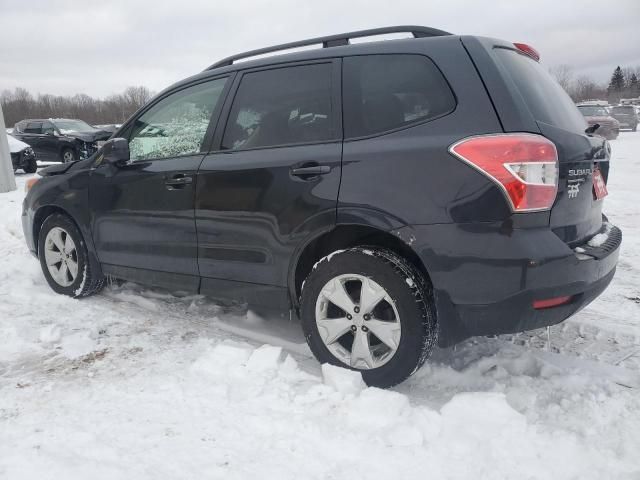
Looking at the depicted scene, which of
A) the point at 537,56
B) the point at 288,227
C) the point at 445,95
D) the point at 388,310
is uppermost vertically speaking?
the point at 537,56

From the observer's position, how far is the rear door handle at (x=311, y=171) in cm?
262

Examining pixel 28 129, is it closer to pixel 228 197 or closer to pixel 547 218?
pixel 228 197

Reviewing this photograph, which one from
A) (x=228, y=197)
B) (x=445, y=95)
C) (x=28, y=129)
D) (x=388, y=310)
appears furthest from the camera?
(x=28, y=129)

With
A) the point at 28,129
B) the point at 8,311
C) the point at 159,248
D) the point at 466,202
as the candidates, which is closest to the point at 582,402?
the point at 466,202

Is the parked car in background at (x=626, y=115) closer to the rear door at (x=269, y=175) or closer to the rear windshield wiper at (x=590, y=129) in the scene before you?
the rear windshield wiper at (x=590, y=129)

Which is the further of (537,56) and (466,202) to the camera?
(537,56)

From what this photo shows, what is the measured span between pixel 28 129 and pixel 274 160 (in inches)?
715

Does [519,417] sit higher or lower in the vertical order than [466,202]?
lower

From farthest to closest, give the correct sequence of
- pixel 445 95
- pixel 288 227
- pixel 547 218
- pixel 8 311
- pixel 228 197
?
pixel 8 311 < pixel 228 197 < pixel 288 227 < pixel 445 95 < pixel 547 218

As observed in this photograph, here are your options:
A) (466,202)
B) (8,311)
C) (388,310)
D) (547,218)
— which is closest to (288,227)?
(388,310)

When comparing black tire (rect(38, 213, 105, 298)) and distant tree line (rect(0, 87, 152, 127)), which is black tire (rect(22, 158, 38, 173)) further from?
distant tree line (rect(0, 87, 152, 127))

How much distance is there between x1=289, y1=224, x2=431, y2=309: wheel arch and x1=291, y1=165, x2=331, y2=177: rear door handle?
0.30m

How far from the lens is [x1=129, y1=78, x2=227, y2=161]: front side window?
331cm

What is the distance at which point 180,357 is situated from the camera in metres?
3.02
